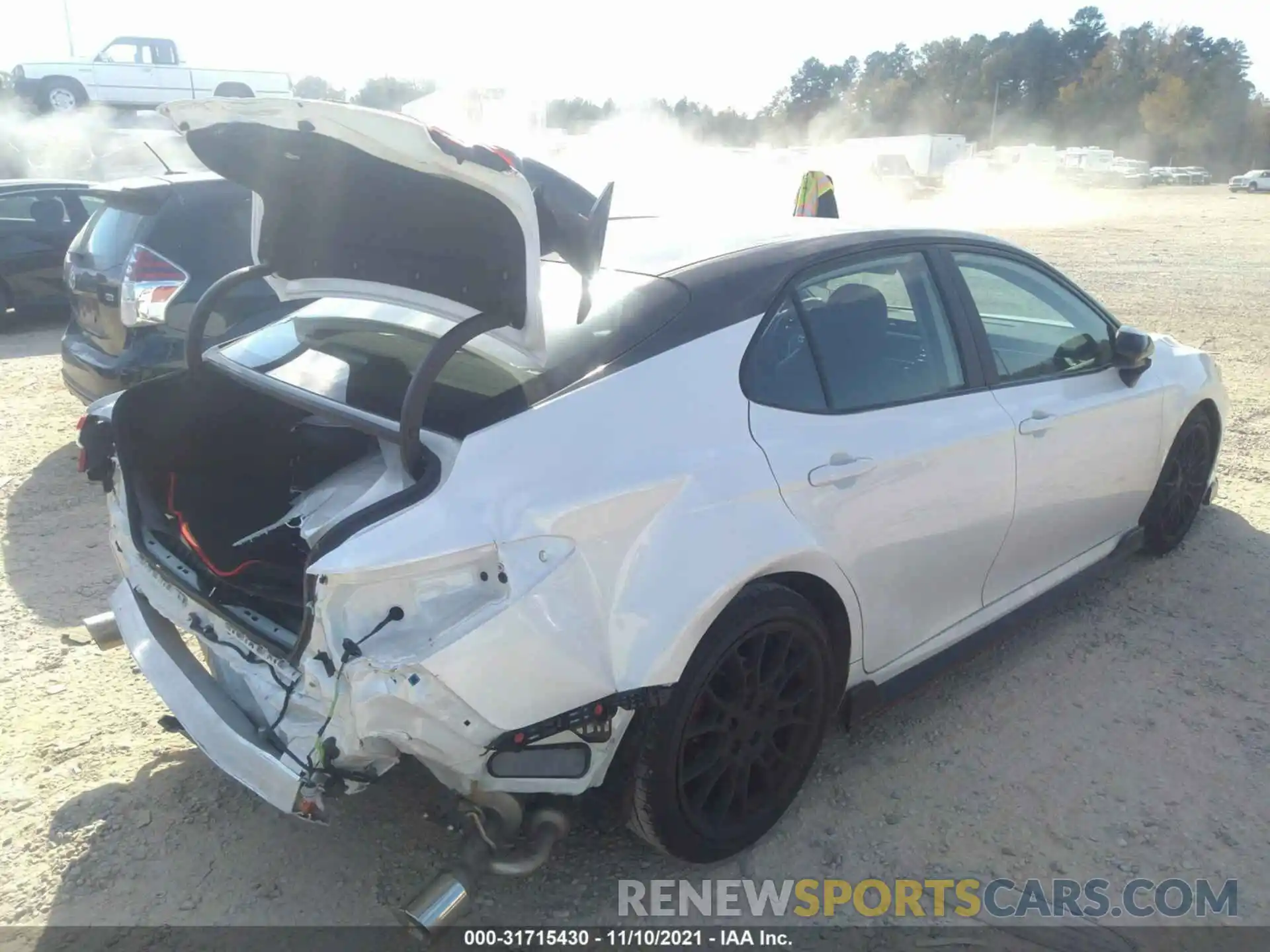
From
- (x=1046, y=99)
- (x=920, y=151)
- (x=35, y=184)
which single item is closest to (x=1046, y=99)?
(x=1046, y=99)

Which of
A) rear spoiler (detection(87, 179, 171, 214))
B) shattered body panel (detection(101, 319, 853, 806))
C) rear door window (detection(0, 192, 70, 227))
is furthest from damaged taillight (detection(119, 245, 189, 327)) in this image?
rear door window (detection(0, 192, 70, 227))

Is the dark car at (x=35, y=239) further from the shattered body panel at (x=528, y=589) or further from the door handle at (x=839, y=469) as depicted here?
the door handle at (x=839, y=469)

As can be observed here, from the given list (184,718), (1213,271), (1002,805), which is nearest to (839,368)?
(1002,805)

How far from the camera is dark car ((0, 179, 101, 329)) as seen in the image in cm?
980

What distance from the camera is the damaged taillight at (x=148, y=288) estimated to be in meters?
5.35

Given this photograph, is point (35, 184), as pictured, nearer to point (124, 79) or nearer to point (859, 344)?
point (859, 344)

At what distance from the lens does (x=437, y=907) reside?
2.20m

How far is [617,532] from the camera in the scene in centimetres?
224

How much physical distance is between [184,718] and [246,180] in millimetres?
1453

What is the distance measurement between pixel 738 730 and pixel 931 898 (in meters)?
0.71

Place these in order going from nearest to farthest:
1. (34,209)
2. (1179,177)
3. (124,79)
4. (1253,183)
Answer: (34,209), (124,79), (1253,183), (1179,177)

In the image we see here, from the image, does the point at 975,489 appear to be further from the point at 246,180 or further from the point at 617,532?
the point at 246,180

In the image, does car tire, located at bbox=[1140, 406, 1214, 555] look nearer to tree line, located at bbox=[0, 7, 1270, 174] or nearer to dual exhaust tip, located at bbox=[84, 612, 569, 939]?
dual exhaust tip, located at bbox=[84, 612, 569, 939]

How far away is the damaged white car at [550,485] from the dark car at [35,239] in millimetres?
8206
